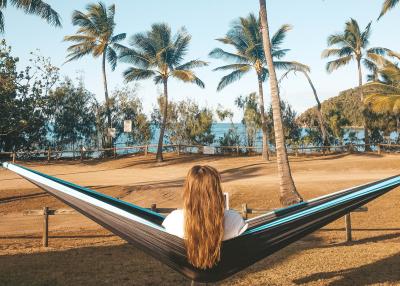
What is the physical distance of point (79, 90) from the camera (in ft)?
109

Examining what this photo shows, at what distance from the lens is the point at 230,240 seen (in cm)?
A: 310

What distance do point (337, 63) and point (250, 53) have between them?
8.72 m

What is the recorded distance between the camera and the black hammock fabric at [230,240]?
3275 millimetres

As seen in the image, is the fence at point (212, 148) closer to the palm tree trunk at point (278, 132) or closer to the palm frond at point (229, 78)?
the palm frond at point (229, 78)

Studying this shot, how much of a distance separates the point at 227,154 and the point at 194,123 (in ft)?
16.3

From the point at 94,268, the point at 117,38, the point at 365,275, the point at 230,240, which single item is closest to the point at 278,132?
the point at 365,275

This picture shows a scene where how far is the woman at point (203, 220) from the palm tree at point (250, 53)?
22.4 metres

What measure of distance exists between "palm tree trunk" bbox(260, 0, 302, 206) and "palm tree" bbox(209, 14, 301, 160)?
1312 centimetres

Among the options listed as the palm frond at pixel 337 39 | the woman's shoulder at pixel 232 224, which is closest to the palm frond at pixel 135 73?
the palm frond at pixel 337 39

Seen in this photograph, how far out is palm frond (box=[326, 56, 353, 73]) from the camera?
30484 millimetres

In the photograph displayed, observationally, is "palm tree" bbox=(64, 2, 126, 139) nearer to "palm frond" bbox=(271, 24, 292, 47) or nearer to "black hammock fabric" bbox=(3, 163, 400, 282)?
"palm frond" bbox=(271, 24, 292, 47)

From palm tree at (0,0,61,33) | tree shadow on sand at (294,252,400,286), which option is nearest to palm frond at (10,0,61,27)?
palm tree at (0,0,61,33)

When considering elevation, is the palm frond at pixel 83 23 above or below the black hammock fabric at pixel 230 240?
above

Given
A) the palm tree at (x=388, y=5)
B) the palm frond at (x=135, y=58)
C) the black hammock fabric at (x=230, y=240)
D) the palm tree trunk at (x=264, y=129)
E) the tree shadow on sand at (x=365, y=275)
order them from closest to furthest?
the black hammock fabric at (x=230, y=240)
the tree shadow on sand at (x=365, y=275)
the palm tree at (x=388, y=5)
the palm tree trunk at (x=264, y=129)
the palm frond at (x=135, y=58)
